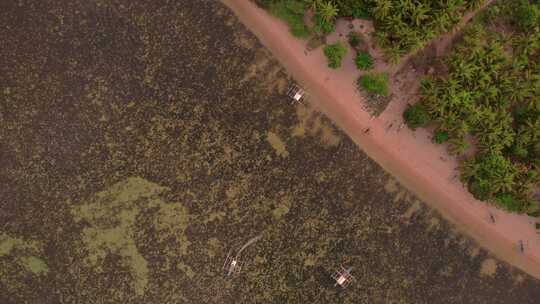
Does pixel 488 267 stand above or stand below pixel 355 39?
below

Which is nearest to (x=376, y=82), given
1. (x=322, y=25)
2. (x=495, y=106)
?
(x=322, y=25)

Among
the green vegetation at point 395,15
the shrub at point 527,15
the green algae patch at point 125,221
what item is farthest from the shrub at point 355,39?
the green algae patch at point 125,221

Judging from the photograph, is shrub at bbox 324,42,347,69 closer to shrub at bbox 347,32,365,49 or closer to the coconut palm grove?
the coconut palm grove

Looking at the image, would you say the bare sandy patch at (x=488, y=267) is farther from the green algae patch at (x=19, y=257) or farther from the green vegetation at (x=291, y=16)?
the green algae patch at (x=19, y=257)

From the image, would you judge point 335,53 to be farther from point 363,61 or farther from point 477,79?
point 477,79

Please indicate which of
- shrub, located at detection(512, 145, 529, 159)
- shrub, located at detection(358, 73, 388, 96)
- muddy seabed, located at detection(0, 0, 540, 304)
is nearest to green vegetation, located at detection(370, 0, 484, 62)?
shrub, located at detection(358, 73, 388, 96)

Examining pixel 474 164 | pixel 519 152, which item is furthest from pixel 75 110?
pixel 519 152
